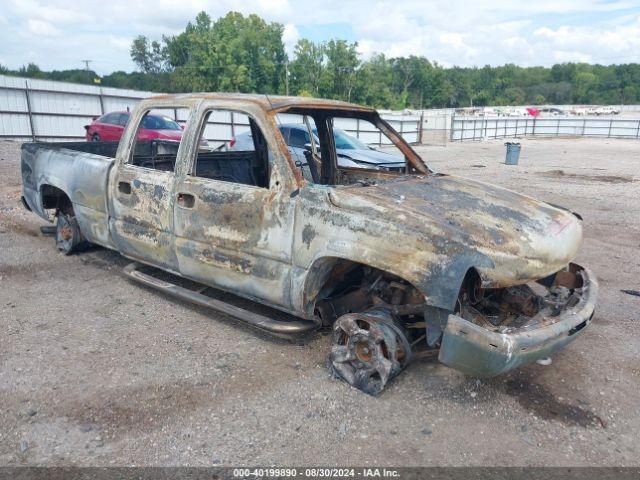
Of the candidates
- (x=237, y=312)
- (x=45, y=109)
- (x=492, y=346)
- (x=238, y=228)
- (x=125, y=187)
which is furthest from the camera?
(x=45, y=109)

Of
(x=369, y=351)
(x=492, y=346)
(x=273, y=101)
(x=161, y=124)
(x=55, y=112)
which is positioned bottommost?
(x=369, y=351)

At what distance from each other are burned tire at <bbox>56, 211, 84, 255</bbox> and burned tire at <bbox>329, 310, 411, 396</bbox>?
12.1 ft

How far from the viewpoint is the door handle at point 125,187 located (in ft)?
14.7

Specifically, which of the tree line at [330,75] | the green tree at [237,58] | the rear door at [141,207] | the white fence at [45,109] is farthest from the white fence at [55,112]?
the green tree at [237,58]

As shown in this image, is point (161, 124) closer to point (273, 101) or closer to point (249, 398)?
point (273, 101)

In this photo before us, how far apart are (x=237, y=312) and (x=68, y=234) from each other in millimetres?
3086

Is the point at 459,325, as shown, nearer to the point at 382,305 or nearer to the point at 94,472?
the point at 382,305

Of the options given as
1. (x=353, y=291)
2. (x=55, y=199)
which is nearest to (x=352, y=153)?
(x=55, y=199)

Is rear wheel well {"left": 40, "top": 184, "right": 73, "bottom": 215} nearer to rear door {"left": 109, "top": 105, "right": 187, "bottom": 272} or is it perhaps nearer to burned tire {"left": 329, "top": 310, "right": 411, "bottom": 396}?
rear door {"left": 109, "top": 105, "right": 187, "bottom": 272}

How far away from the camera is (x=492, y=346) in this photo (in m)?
2.74

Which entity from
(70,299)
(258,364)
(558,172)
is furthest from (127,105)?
(258,364)

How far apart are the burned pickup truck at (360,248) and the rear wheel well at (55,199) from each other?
46.9 inches

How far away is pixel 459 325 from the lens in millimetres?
2783

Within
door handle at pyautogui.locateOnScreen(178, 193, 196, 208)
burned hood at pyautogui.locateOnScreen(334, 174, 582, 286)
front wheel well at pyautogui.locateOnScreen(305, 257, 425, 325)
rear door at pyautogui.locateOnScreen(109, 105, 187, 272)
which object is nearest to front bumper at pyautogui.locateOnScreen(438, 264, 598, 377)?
burned hood at pyautogui.locateOnScreen(334, 174, 582, 286)
